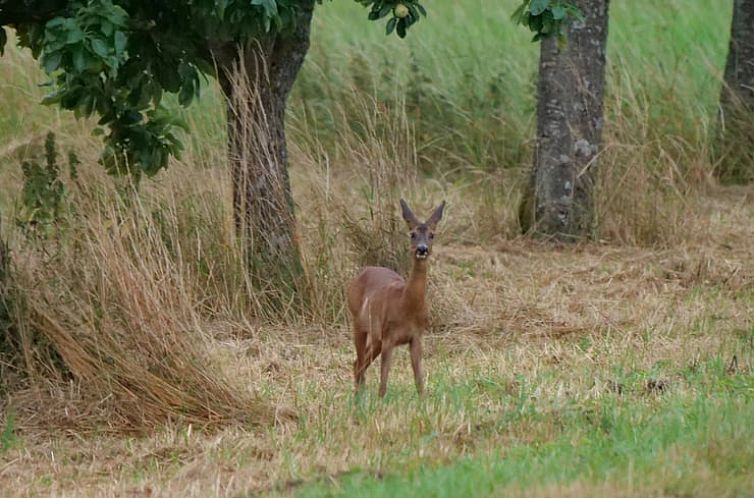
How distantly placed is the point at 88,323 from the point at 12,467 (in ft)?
3.32

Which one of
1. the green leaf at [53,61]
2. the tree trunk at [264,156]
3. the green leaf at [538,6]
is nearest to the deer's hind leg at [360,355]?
the tree trunk at [264,156]

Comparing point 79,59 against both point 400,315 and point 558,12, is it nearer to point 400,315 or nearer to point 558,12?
point 400,315

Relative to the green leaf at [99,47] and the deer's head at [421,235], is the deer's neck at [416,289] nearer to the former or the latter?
the deer's head at [421,235]

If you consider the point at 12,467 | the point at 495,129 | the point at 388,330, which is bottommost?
the point at 12,467

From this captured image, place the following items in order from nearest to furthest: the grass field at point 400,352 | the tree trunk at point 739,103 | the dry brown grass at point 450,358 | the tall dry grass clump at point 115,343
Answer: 1. the grass field at point 400,352
2. the dry brown grass at point 450,358
3. the tall dry grass clump at point 115,343
4. the tree trunk at point 739,103

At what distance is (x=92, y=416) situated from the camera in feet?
24.4

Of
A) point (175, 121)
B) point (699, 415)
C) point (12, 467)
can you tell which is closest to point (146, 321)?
point (12, 467)

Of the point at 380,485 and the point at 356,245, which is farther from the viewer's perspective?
the point at 356,245

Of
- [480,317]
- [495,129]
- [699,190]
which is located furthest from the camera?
[495,129]

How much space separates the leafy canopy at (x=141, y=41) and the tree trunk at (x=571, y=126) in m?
3.87

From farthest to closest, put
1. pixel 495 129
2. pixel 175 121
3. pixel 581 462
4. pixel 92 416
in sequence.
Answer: pixel 495 129 < pixel 175 121 < pixel 92 416 < pixel 581 462

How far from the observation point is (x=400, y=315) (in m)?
7.73

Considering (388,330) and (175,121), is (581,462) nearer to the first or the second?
(388,330)

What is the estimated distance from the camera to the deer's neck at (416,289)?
7.71 m
